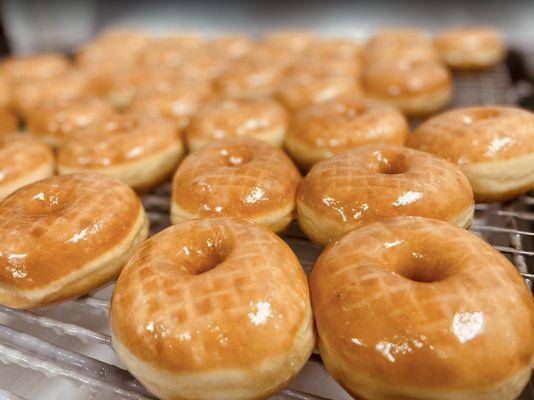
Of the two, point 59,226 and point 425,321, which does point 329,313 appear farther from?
point 59,226

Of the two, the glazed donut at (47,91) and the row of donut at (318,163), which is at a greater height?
the row of donut at (318,163)

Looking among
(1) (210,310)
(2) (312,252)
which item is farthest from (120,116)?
(1) (210,310)

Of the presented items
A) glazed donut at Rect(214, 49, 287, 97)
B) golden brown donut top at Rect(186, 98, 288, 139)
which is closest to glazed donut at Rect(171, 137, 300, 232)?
golden brown donut top at Rect(186, 98, 288, 139)

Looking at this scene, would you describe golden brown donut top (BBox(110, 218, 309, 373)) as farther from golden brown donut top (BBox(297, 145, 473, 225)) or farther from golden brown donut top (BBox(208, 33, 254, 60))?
golden brown donut top (BBox(208, 33, 254, 60))

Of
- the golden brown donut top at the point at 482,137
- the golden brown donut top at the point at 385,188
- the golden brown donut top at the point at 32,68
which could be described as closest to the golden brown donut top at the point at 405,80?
the golden brown donut top at the point at 482,137

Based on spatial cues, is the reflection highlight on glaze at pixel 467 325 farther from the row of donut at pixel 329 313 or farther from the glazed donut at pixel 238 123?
the glazed donut at pixel 238 123

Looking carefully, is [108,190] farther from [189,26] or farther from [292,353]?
[189,26]

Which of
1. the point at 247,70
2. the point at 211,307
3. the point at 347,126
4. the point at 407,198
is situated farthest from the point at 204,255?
the point at 247,70
